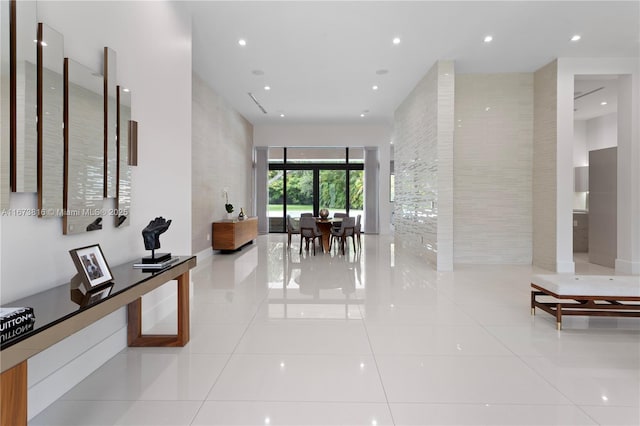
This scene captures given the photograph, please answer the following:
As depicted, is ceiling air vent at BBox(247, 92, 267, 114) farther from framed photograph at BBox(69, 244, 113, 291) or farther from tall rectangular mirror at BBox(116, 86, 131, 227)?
framed photograph at BBox(69, 244, 113, 291)

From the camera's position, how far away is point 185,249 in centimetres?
417

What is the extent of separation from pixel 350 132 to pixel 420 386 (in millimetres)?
10974

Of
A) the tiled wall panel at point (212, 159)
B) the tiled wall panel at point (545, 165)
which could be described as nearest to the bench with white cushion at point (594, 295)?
the tiled wall panel at point (545, 165)

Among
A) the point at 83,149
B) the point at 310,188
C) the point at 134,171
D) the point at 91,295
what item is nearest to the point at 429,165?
the point at 134,171

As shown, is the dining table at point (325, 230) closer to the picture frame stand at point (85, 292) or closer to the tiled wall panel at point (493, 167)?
the tiled wall panel at point (493, 167)

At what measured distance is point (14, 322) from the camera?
1.44 metres

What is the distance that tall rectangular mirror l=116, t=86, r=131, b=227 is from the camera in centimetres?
292

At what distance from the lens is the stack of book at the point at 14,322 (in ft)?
4.49

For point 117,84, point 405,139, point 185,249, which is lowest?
point 185,249

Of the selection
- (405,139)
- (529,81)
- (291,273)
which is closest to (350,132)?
(405,139)

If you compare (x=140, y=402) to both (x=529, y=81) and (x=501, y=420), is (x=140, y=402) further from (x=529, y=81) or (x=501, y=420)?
(x=529, y=81)

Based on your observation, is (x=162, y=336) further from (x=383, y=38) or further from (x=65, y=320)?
(x=383, y=38)

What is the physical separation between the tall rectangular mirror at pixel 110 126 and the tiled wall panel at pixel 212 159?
13.8 feet

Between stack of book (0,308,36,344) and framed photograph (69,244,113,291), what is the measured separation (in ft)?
1.74
